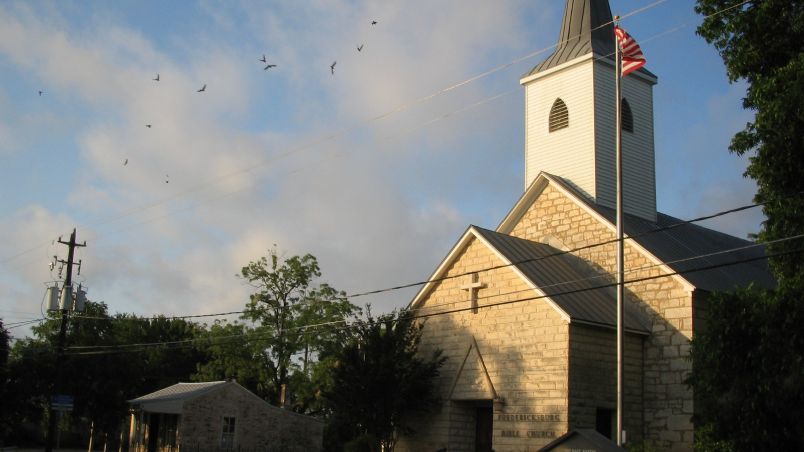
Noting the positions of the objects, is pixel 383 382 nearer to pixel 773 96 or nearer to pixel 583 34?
pixel 773 96

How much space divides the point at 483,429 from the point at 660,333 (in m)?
6.59

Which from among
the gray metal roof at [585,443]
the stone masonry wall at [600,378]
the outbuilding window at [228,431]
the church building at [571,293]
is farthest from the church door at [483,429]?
the gray metal roof at [585,443]

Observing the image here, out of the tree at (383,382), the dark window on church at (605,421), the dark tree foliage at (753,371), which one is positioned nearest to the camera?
the dark tree foliage at (753,371)

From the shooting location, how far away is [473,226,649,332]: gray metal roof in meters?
26.2

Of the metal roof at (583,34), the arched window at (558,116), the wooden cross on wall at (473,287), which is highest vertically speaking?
the metal roof at (583,34)

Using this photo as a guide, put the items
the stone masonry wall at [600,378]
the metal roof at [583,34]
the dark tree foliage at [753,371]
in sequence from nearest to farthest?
the dark tree foliage at [753,371] < the stone masonry wall at [600,378] < the metal roof at [583,34]

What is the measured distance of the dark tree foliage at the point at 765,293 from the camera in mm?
15648

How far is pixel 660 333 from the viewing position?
27.4 metres

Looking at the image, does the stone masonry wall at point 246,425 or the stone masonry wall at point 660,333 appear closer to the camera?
the stone masonry wall at point 660,333

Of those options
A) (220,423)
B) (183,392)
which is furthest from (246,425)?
(183,392)

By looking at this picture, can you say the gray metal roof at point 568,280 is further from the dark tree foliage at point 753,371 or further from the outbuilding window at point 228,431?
the outbuilding window at point 228,431

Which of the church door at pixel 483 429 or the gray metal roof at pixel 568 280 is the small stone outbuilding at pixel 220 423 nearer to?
the church door at pixel 483 429

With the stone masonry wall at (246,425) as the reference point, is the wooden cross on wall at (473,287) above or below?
above

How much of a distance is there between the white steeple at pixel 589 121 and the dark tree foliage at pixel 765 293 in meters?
12.7
